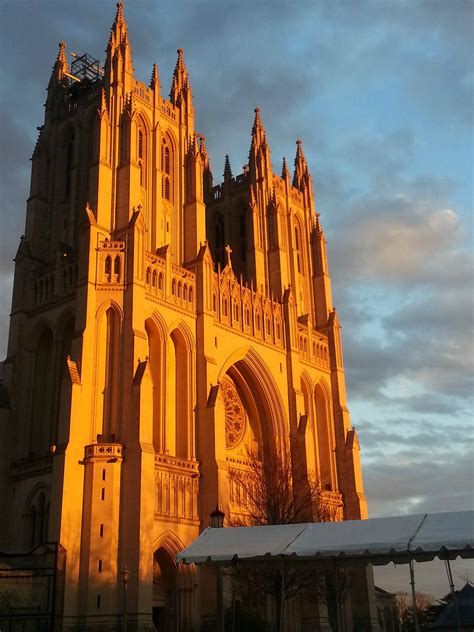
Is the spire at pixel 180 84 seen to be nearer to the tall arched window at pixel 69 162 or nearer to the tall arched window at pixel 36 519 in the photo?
the tall arched window at pixel 69 162

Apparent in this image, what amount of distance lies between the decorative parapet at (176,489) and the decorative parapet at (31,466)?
5.64m

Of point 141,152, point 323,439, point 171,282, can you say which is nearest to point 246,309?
point 171,282

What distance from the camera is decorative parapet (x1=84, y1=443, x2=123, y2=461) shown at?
34188mm

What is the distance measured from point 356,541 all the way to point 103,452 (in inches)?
754

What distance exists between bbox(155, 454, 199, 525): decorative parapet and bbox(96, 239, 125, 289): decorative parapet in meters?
9.58

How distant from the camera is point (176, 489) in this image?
36.9 m

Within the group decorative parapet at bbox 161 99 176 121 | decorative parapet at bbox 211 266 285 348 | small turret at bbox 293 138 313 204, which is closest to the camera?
decorative parapet at bbox 211 266 285 348

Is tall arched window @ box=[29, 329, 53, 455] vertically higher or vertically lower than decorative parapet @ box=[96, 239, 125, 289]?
lower

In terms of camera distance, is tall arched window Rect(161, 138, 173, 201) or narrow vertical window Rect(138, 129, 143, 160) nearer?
narrow vertical window Rect(138, 129, 143, 160)

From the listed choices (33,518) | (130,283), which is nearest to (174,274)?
(130,283)

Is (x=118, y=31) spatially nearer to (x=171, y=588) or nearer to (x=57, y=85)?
(x=57, y=85)

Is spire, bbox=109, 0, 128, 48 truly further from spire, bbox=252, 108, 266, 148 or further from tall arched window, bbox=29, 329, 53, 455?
tall arched window, bbox=29, 329, 53, 455

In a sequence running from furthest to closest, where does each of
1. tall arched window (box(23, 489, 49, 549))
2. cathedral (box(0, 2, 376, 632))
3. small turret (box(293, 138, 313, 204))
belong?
small turret (box(293, 138, 313, 204))
tall arched window (box(23, 489, 49, 549))
cathedral (box(0, 2, 376, 632))

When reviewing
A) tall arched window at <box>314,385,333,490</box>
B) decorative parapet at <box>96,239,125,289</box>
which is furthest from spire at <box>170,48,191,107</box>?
tall arched window at <box>314,385,333,490</box>
